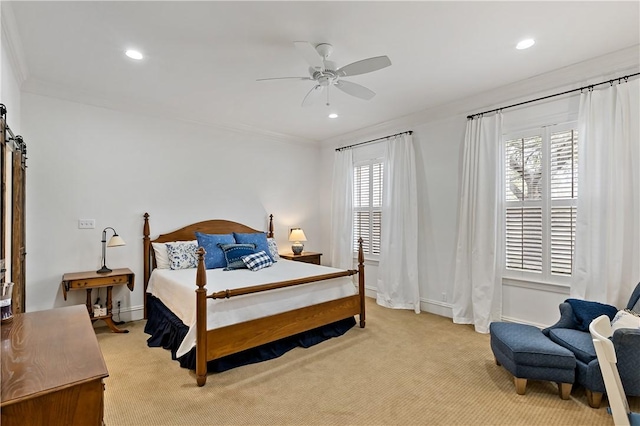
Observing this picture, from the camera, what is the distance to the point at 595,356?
7.46ft

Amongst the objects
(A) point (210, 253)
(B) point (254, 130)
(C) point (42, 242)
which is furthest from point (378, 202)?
(C) point (42, 242)

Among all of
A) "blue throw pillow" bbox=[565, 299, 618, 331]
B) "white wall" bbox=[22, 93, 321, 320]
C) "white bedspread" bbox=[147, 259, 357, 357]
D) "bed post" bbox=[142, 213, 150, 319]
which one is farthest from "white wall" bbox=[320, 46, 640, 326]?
"bed post" bbox=[142, 213, 150, 319]

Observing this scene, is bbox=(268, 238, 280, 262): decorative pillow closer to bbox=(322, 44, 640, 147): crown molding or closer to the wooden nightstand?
the wooden nightstand

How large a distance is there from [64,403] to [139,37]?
2.55 m

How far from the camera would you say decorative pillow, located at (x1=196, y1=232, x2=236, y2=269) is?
4.02 meters

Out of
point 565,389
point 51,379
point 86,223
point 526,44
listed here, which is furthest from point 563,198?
point 86,223

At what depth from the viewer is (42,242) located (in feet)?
11.5

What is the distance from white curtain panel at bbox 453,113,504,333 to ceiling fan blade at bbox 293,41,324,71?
7.26ft

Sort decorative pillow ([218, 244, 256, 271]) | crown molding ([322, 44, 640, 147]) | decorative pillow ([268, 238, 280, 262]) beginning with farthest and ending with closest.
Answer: decorative pillow ([268, 238, 280, 262]), decorative pillow ([218, 244, 256, 271]), crown molding ([322, 44, 640, 147])

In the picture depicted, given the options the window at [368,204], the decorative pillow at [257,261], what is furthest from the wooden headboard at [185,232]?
the window at [368,204]

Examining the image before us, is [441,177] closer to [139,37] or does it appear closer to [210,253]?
[210,253]

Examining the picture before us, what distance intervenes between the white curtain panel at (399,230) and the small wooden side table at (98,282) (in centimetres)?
333

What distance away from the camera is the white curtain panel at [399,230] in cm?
451

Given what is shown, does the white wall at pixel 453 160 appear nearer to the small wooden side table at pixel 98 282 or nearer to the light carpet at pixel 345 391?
the light carpet at pixel 345 391
